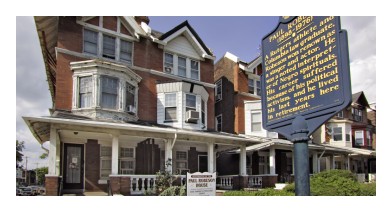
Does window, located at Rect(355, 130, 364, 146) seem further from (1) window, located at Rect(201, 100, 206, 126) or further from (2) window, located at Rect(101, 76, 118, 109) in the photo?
(2) window, located at Rect(101, 76, 118, 109)

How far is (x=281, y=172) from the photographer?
79.4ft

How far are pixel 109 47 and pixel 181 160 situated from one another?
7.20 meters

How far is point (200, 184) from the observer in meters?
11.7

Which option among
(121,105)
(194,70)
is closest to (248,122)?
(194,70)

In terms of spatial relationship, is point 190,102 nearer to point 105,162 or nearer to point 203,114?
point 203,114

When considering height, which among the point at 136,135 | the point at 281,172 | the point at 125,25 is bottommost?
the point at 281,172

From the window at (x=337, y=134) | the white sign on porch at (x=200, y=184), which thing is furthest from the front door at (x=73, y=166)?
the window at (x=337, y=134)

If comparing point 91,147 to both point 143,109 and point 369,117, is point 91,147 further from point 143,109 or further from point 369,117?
point 369,117

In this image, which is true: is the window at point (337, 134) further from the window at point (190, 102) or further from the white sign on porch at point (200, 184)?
the white sign on porch at point (200, 184)

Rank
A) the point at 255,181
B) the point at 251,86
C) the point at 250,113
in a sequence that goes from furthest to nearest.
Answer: the point at 251,86 < the point at 250,113 < the point at 255,181

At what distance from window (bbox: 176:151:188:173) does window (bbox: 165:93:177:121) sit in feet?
7.88

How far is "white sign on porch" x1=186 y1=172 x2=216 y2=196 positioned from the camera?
11.5 m
